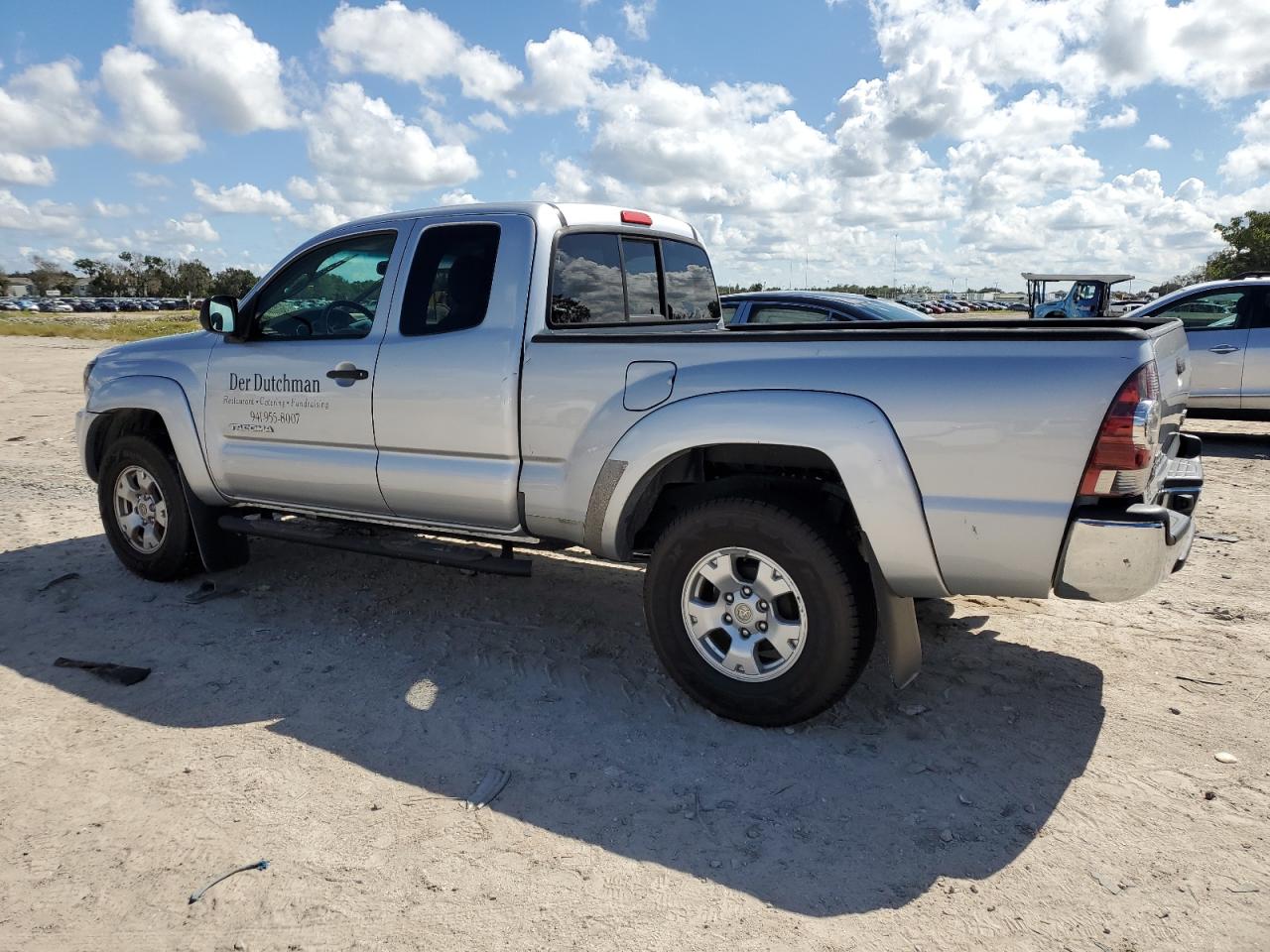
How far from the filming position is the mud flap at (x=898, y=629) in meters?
3.43

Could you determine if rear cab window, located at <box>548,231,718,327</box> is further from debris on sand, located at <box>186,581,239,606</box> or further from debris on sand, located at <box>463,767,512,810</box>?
debris on sand, located at <box>186,581,239,606</box>

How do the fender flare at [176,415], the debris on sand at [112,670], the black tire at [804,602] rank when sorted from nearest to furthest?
1. the black tire at [804,602]
2. the debris on sand at [112,670]
3. the fender flare at [176,415]

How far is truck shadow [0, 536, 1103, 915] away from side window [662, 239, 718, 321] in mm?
1617

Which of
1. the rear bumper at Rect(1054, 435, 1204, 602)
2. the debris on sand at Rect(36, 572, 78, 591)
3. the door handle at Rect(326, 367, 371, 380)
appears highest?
the door handle at Rect(326, 367, 371, 380)

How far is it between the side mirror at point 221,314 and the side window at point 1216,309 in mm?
9091

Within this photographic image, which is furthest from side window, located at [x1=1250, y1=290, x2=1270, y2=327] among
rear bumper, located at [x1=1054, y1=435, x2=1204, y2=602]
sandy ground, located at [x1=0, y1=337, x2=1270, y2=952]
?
rear bumper, located at [x1=1054, y1=435, x2=1204, y2=602]

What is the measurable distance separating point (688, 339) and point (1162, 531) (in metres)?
1.76

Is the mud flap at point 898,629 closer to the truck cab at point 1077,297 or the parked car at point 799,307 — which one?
the parked car at point 799,307

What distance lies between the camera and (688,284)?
5223mm

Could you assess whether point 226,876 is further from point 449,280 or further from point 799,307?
point 799,307

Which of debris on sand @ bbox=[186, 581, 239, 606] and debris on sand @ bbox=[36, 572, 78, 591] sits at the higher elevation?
debris on sand @ bbox=[36, 572, 78, 591]

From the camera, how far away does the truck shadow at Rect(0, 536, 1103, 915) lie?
9.40 ft

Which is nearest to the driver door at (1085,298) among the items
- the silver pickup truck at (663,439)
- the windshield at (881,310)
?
the windshield at (881,310)

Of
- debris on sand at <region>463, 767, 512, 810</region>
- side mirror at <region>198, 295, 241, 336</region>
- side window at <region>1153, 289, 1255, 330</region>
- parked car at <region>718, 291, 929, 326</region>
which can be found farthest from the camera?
side window at <region>1153, 289, 1255, 330</region>
